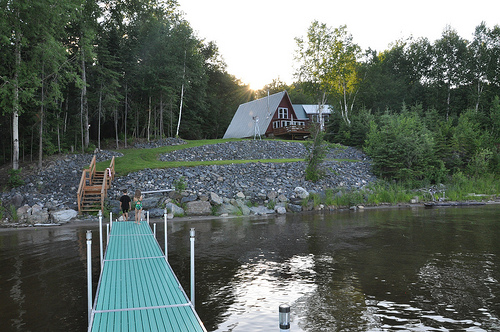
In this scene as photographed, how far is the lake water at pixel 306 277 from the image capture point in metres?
7.56

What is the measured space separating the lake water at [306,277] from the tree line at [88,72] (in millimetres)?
13482

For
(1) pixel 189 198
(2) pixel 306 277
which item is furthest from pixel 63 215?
(2) pixel 306 277

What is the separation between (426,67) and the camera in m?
56.6

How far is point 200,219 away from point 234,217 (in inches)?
91.1

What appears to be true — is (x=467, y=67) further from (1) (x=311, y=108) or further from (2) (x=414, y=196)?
(2) (x=414, y=196)

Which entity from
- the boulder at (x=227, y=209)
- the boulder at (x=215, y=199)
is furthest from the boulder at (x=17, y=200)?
the boulder at (x=227, y=209)

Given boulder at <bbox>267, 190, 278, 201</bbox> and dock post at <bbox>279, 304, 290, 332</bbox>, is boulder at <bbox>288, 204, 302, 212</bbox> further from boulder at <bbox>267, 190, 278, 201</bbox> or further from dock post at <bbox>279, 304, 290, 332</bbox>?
dock post at <bbox>279, 304, 290, 332</bbox>

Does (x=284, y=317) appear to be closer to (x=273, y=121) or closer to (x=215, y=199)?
(x=215, y=199)

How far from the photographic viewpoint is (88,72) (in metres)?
38.4

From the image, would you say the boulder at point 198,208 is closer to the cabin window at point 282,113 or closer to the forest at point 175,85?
the forest at point 175,85

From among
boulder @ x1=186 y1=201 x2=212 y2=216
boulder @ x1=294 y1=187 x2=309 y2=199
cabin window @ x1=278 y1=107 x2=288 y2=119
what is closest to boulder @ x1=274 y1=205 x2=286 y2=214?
boulder @ x1=294 y1=187 x2=309 y2=199

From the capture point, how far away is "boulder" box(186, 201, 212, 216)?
2388 cm

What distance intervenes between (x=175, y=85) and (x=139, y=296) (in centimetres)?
4036

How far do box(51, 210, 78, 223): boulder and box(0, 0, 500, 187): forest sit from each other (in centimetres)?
741
